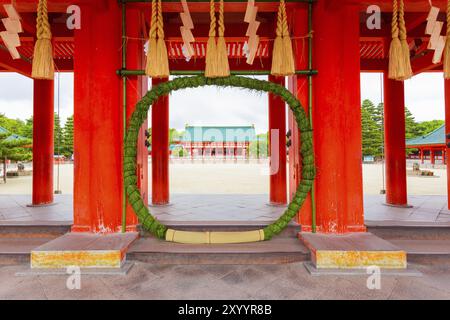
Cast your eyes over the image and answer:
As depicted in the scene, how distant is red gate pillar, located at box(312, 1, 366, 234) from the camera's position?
3033mm

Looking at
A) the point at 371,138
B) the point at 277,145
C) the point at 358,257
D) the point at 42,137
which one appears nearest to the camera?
the point at 358,257

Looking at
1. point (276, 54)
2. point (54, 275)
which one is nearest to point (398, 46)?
point (276, 54)

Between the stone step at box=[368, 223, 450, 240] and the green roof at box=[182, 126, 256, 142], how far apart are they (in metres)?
41.6

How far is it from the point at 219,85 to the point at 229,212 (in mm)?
2065

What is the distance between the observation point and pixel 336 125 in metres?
3.03

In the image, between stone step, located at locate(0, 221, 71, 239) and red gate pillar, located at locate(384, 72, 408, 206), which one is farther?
red gate pillar, located at locate(384, 72, 408, 206)

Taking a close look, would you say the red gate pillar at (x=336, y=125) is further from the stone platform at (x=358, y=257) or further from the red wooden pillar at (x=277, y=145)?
the red wooden pillar at (x=277, y=145)

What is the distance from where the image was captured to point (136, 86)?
10.5 feet

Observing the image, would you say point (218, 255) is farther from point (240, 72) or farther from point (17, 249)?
point (17, 249)

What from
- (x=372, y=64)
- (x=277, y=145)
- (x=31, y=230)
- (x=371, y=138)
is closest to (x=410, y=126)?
(x=371, y=138)

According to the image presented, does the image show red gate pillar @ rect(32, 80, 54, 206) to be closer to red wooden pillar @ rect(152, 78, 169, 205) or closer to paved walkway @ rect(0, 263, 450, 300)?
red wooden pillar @ rect(152, 78, 169, 205)

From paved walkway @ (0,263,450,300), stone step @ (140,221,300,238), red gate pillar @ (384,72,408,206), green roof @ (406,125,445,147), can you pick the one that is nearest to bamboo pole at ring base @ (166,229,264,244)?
stone step @ (140,221,300,238)

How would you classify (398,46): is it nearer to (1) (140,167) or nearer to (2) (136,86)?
(2) (136,86)
